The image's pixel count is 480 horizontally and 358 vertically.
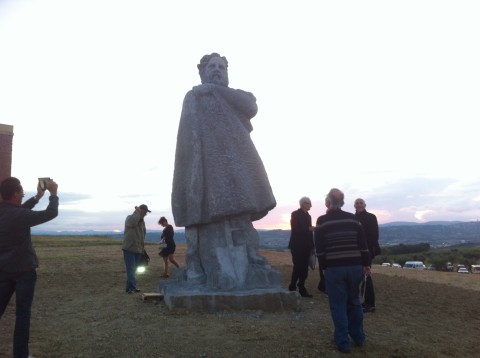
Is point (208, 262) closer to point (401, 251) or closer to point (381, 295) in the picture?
point (381, 295)

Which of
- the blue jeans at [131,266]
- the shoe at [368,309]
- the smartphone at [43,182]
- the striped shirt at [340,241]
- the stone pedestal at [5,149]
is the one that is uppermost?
the stone pedestal at [5,149]

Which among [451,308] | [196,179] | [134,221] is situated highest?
[196,179]

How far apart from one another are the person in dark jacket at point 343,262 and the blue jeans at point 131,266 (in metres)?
5.68

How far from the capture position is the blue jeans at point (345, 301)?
5672 millimetres

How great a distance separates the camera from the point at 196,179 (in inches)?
349

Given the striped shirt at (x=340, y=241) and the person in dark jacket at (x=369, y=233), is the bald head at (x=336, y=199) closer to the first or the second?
the striped shirt at (x=340, y=241)

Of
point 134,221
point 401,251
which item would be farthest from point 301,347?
point 401,251

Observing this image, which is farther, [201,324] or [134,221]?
[134,221]

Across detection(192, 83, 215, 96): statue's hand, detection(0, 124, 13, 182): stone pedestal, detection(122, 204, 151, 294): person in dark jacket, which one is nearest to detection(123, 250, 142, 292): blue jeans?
detection(122, 204, 151, 294): person in dark jacket

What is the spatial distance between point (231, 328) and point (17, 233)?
3.20 metres

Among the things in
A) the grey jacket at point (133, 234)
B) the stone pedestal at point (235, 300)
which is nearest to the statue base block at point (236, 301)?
the stone pedestal at point (235, 300)

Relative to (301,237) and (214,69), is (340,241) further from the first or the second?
(214,69)

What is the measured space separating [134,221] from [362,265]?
6178mm

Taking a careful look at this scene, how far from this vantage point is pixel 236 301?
304 inches
